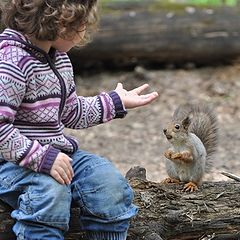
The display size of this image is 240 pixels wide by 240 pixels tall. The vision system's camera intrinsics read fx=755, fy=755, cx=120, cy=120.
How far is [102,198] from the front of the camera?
3.27 metres

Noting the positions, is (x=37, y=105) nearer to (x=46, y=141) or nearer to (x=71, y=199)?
(x=46, y=141)

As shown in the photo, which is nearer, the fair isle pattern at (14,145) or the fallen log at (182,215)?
the fair isle pattern at (14,145)

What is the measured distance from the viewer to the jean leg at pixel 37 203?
3.11m

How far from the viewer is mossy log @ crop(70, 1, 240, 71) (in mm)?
8188

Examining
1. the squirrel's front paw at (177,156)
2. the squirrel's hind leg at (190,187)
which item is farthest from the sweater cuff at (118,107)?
the squirrel's hind leg at (190,187)

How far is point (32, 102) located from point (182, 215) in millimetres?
994

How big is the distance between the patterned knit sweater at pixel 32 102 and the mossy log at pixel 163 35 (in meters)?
4.81

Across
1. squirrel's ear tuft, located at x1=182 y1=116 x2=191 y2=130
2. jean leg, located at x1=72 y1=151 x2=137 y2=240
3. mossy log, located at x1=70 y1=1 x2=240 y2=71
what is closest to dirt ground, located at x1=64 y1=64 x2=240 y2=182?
mossy log, located at x1=70 y1=1 x2=240 y2=71

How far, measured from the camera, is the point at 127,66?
8.62 m

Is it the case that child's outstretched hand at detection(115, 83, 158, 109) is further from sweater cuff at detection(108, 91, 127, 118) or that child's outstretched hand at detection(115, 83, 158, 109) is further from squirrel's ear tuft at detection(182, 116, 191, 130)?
squirrel's ear tuft at detection(182, 116, 191, 130)

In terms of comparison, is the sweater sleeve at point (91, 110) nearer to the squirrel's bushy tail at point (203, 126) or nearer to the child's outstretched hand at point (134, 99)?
the child's outstretched hand at point (134, 99)

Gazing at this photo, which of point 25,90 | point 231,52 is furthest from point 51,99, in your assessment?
point 231,52

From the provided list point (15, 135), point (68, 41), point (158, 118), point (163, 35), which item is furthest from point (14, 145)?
point (163, 35)

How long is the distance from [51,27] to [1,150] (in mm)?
546
